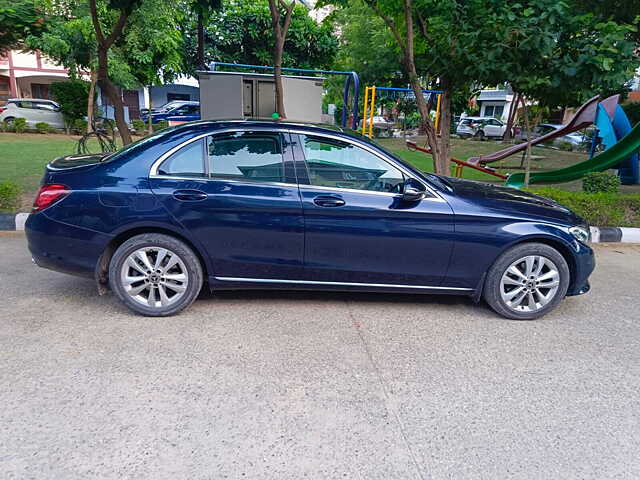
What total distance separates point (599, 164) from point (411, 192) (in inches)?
334

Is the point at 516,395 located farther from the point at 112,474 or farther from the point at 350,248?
the point at 112,474

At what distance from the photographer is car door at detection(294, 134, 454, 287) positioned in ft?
12.4

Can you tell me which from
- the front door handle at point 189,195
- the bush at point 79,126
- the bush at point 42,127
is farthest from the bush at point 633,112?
the bush at point 42,127

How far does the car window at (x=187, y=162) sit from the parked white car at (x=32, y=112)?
20.4 meters

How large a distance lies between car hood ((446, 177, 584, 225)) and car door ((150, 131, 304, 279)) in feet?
4.86

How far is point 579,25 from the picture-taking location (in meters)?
6.68

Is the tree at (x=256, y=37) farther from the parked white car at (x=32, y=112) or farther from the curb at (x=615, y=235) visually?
the curb at (x=615, y=235)

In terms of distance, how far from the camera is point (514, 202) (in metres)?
4.12

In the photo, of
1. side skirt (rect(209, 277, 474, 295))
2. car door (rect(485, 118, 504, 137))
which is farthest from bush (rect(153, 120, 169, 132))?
side skirt (rect(209, 277, 474, 295))

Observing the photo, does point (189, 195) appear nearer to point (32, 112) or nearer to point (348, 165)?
point (348, 165)

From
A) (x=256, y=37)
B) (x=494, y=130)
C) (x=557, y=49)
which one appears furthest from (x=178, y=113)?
(x=557, y=49)

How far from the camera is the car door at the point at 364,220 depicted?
12.4 feet

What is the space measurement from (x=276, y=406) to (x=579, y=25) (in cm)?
687

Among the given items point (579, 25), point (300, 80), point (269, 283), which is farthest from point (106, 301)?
point (300, 80)
